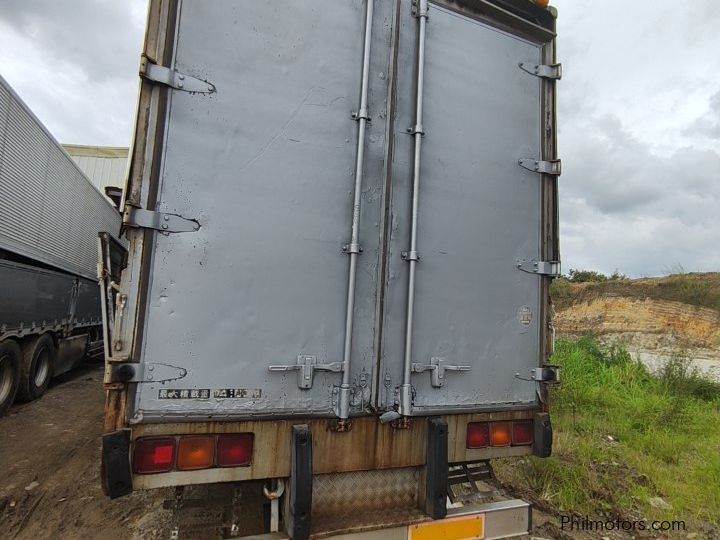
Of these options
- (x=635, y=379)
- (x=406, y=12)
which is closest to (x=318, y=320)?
(x=406, y=12)

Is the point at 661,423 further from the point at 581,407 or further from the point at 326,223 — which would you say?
the point at 326,223

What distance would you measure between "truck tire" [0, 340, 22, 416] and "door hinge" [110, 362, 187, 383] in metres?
5.38

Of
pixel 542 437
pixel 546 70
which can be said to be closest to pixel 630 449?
pixel 542 437

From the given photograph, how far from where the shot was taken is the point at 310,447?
2.12 meters

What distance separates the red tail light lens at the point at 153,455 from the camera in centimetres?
196

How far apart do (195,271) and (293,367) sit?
2.18 feet

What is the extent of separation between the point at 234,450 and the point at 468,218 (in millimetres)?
1816

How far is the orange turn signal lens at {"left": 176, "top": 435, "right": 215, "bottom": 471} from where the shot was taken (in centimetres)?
202

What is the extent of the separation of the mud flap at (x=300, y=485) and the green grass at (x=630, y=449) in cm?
279

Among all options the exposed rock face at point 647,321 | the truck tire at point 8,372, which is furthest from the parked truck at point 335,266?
the exposed rock face at point 647,321

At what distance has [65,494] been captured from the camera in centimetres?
379

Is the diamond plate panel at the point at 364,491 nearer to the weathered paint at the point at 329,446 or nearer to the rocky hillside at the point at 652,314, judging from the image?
the weathered paint at the point at 329,446

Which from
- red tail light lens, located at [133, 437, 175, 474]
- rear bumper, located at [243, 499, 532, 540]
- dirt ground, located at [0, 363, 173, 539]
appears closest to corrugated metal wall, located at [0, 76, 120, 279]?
dirt ground, located at [0, 363, 173, 539]

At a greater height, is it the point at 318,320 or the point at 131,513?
the point at 318,320
